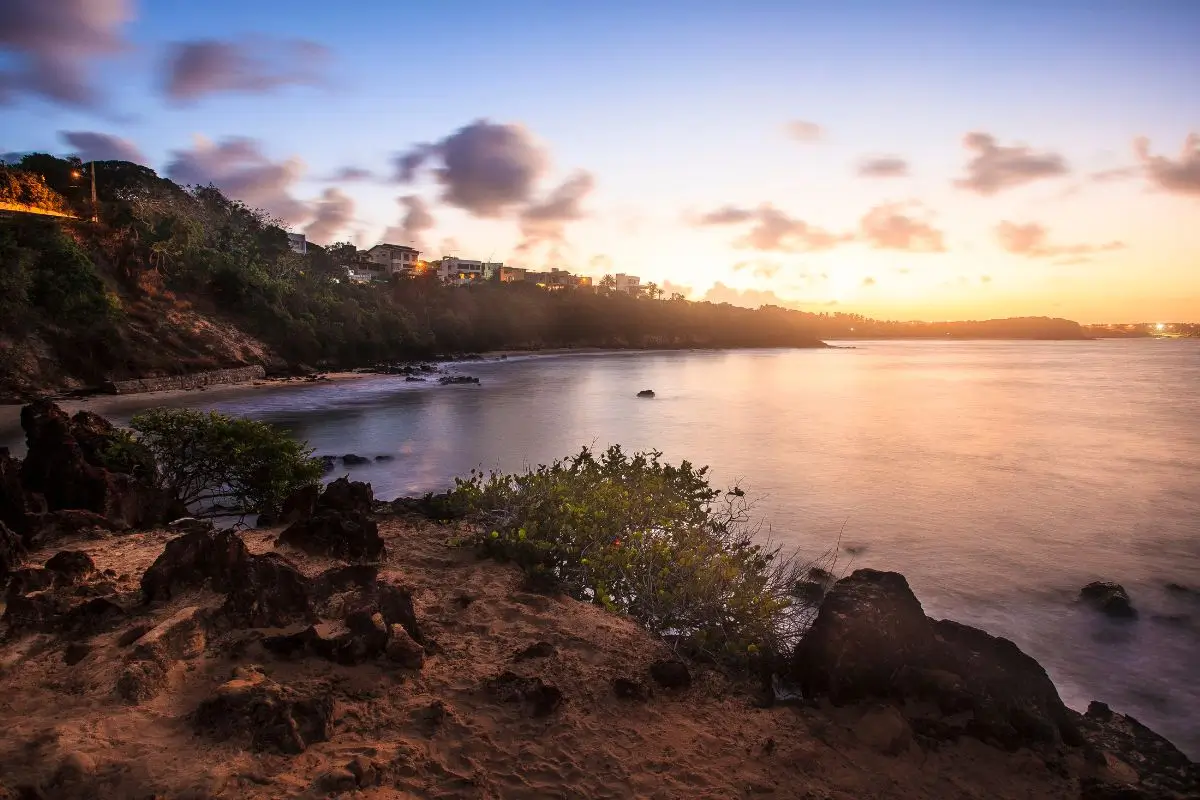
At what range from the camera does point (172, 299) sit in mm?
43562

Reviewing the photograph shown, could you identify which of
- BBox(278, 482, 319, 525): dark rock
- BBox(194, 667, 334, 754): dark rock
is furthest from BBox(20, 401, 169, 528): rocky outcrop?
BBox(194, 667, 334, 754): dark rock

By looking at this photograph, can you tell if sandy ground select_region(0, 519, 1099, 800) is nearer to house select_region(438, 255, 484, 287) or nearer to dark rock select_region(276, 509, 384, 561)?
dark rock select_region(276, 509, 384, 561)

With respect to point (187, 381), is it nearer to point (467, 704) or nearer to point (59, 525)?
point (59, 525)

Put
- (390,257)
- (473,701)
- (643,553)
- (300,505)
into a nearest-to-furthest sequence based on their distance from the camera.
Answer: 1. (473,701)
2. (643,553)
3. (300,505)
4. (390,257)

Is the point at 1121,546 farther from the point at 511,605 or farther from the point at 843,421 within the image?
the point at 843,421

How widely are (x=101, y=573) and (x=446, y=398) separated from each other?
32366 millimetres

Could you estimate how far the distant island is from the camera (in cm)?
3272

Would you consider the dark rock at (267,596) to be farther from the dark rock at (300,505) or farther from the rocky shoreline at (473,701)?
the dark rock at (300,505)

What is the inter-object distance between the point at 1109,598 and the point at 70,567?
13.3 metres

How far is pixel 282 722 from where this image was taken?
4.02 metres

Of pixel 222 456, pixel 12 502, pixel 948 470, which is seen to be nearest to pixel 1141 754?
pixel 12 502

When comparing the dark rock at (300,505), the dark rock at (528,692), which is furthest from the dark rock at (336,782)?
the dark rock at (300,505)

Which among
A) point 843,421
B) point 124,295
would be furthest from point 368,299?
point 843,421

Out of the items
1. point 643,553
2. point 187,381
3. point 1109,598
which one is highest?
point 187,381
